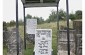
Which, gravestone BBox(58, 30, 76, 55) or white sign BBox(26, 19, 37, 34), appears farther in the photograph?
white sign BBox(26, 19, 37, 34)

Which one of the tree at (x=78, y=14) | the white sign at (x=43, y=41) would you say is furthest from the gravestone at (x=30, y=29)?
the white sign at (x=43, y=41)

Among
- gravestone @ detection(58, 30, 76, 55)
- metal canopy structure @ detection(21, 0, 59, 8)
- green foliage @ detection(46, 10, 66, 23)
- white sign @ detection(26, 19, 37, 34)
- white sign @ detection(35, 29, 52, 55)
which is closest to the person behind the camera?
white sign @ detection(35, 29, 52, 55)

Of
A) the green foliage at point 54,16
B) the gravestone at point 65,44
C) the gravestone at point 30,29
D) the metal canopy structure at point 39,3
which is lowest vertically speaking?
the gravestone at point 65,44

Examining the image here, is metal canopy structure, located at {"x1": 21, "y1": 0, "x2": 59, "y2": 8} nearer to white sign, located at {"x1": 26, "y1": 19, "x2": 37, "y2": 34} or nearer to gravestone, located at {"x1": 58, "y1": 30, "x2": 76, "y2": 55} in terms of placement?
white sign, located at {"x1": 26, "y1": 19, "x2": 37, "y2": 34}

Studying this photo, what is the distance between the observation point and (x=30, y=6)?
4227 millimetres

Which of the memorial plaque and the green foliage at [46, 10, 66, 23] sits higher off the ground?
the memorial plaque

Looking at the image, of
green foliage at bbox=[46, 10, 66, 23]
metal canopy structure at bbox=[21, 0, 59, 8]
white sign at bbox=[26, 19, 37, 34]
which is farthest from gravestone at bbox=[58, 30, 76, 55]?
green foliage at bbox=[46, 10, 66, 23]

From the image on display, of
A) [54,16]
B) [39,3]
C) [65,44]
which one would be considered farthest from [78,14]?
[65,44]

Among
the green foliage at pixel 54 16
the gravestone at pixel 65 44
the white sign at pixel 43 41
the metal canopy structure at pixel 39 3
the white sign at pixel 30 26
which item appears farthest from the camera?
the green foliage at pixel 54 16

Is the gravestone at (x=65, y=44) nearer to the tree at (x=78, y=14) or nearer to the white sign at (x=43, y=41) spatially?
the white sign at (x=43, y=41)

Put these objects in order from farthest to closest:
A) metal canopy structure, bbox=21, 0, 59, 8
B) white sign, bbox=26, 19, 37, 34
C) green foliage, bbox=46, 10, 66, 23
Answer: green foliage, bbox=46, 10, 66, 23
white sign, bbox=26, 19, 37, 34
metal canopy structure, bbox=21, 0, 59, 8

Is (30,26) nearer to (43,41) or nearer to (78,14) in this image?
(78,14)

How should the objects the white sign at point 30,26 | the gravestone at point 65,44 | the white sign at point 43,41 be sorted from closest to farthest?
the white sign at point 43,41 → the gravestone at point 65,44 → the white sign at point 30,26

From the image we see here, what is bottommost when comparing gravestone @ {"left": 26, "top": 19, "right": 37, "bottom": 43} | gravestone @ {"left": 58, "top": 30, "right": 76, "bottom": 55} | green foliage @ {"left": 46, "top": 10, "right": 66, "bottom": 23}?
gravestone @ {"left": 58, "top": 30, "right": 76, "bottom": 55}
